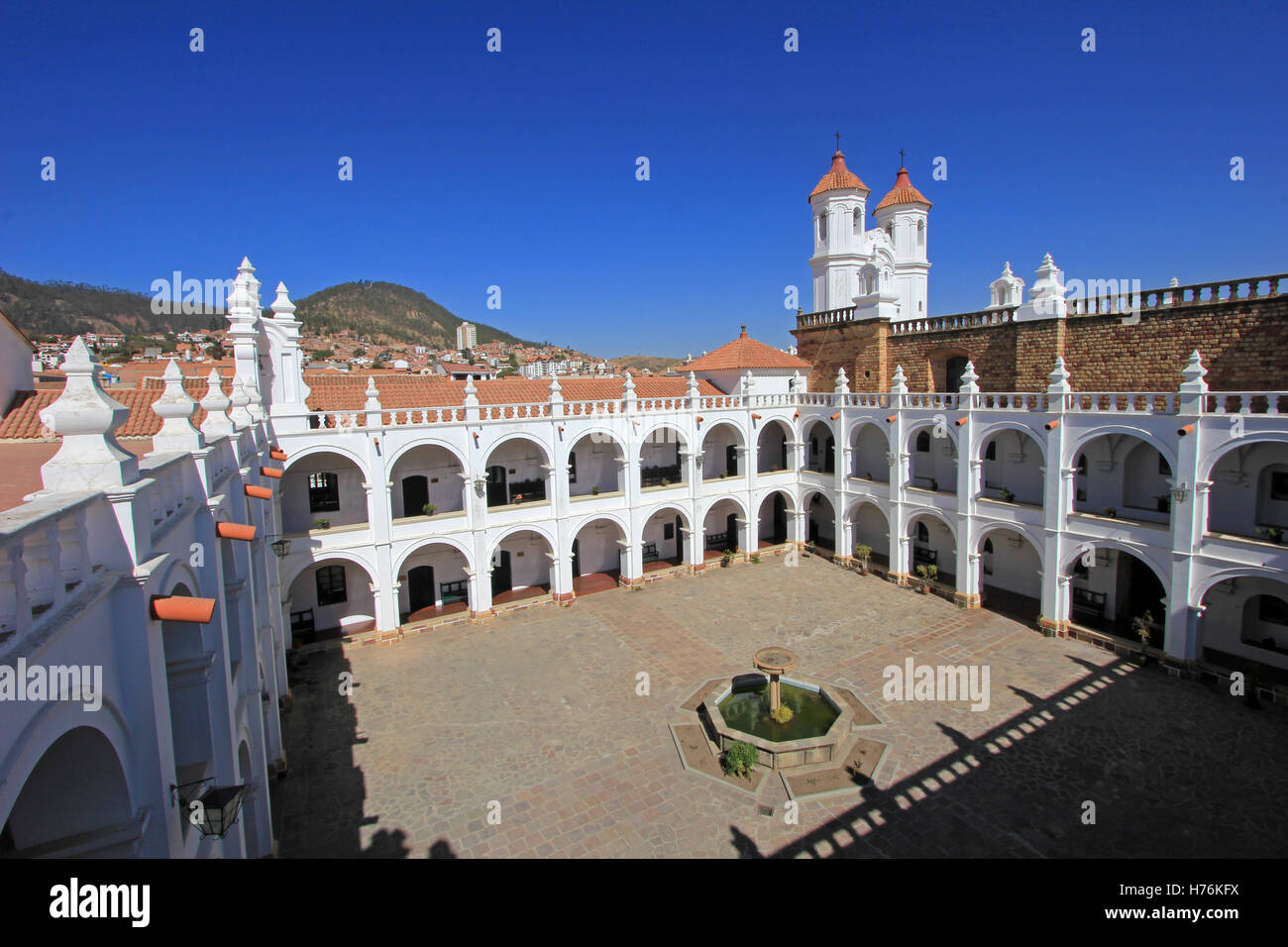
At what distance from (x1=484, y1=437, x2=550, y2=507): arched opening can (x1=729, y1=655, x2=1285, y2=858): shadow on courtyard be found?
1523cm

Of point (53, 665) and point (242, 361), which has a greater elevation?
point (242, 361)

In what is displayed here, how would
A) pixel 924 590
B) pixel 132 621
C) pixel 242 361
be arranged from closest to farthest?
pixel 132 621 < pixel 242 361 < pixel 924 590

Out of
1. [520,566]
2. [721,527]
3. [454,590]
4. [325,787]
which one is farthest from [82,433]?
[721,527]

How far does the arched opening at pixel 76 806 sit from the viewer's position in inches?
153

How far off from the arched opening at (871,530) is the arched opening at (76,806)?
25.5 meters

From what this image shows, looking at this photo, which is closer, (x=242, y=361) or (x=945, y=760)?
(x=945, y=760)

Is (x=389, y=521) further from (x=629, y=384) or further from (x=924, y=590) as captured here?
(x=924, y=590)

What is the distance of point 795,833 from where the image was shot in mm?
11414

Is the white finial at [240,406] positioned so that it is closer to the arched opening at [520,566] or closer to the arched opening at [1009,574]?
the arched opening at [520,566]

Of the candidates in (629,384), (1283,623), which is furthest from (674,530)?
(1283,623)

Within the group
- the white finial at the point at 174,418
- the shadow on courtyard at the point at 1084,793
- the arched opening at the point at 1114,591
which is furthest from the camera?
the arched opening at the point at 1114,591

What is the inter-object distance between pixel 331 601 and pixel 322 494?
369 cm

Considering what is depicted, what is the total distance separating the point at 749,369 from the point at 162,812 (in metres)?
26.1

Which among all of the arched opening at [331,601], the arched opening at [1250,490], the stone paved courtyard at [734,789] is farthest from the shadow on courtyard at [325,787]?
the arched opening at [1250,490]
